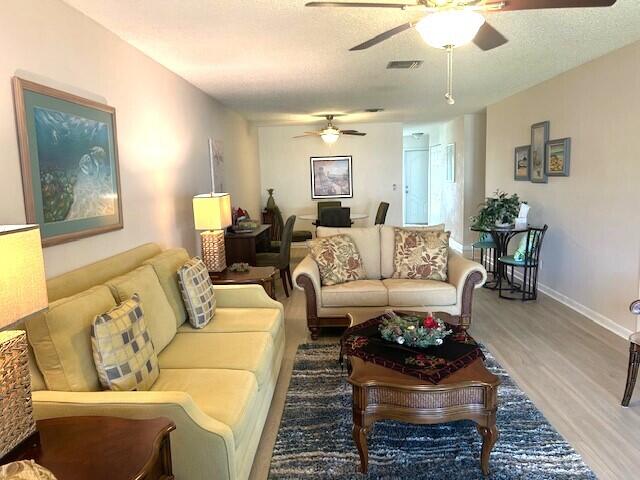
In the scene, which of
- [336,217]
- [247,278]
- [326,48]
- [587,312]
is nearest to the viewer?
[326,48]

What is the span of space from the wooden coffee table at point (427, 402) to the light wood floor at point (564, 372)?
0.52m

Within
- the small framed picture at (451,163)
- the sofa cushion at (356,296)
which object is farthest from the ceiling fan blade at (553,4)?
the small framed picture at (451,163)

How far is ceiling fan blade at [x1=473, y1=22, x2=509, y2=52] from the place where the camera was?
2295 millimetres

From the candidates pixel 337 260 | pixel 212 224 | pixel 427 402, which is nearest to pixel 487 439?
pixel 427 402

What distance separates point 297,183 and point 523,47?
5.49m

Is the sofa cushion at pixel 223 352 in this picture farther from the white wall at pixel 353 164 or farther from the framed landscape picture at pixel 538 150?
the white wall at pixel 353 164

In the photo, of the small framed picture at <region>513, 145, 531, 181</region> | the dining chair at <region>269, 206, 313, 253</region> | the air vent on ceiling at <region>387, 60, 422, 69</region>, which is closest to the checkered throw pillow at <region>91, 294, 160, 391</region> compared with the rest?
the air vent on ceiling at <region>387, 60, 422, 69</region>

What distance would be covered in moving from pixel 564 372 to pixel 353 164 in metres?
6.03

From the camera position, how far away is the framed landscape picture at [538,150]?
16.8 ft

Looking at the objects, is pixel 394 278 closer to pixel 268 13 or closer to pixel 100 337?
pixel 268 13

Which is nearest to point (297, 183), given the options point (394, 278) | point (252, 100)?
point (252, 100)

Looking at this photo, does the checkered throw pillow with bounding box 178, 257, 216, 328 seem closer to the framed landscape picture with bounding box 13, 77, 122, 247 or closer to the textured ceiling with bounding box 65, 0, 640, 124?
the framed landscape picture with bounding box 13, 77, 122, 247

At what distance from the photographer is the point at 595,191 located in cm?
422

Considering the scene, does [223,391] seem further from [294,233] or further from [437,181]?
[437,181]
